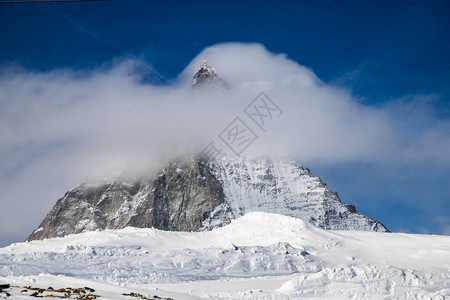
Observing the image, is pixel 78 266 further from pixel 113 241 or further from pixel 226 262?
pixel 226 262

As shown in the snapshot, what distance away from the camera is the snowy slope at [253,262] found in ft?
206

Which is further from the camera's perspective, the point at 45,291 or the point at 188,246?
the point at 188,246

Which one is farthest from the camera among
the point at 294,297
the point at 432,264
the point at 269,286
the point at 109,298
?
the point at 432,264

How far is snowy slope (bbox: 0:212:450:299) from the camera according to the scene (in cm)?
6278

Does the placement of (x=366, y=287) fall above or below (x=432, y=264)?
below

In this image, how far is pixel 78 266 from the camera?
7181cm

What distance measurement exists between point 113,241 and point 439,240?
170ft

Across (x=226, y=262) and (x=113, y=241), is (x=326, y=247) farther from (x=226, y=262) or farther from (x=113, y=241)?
(x=113, y=241)

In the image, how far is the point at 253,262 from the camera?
75688mm

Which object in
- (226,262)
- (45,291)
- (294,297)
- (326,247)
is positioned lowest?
(45,291)

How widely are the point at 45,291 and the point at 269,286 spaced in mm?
35551

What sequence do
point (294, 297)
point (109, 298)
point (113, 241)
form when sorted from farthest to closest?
point (113, 241)
point (294, 297)
point (109, 298)

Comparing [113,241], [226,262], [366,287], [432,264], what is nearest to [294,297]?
[366,287]

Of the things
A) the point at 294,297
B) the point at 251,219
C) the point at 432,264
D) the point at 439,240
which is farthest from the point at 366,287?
the point at 251,219
